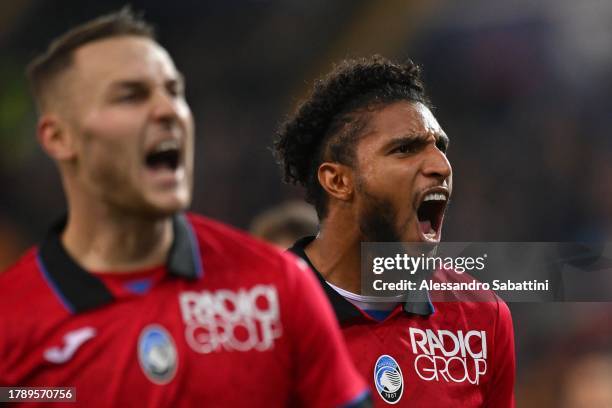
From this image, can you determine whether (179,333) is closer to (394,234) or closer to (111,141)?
(111,141)

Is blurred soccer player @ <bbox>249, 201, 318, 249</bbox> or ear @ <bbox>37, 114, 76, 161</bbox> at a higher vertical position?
blurred soccer player @ <bbox>249, 201, 318, 249</bbox>

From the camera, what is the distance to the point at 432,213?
3338 millimetres

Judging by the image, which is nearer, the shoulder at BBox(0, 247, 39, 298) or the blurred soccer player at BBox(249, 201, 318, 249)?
the shoulder at BBox(0, 247, 39, 298)

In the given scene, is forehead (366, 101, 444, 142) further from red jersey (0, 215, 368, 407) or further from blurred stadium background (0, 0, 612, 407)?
blurred stadium background (0, 0, 612, 407)

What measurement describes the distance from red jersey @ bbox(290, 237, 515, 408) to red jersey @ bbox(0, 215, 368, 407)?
2.56 ft

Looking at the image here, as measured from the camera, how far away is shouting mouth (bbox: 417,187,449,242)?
10.7ft

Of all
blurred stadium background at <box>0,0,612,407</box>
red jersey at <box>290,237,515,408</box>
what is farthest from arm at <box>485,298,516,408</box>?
blurred stadium background at <box>0,0,612,407</box>

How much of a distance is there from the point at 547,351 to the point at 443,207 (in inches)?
225

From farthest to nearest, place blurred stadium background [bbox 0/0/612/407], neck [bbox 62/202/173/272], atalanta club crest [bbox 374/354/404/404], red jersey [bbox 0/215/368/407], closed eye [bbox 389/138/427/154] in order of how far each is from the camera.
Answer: blurred stadium background [bbox 0/0/612/407], closed eye [bbox 389/138/427/154], atalanta club crest [bbox 374/354/404/404], neck [bbox 62/202/173/272], red jersey [bbox 0/215/368/407]

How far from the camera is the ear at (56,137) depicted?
244 centimetres

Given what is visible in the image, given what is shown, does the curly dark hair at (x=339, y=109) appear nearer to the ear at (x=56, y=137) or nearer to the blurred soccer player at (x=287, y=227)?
the ear at (x=56, y=137)

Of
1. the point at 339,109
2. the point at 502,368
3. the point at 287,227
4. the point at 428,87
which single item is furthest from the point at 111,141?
the point at 428,87

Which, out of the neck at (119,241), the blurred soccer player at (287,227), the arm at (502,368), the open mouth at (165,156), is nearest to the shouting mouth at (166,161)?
the open mouth at (165,156)

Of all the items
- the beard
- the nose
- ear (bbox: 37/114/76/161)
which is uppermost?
the nose
